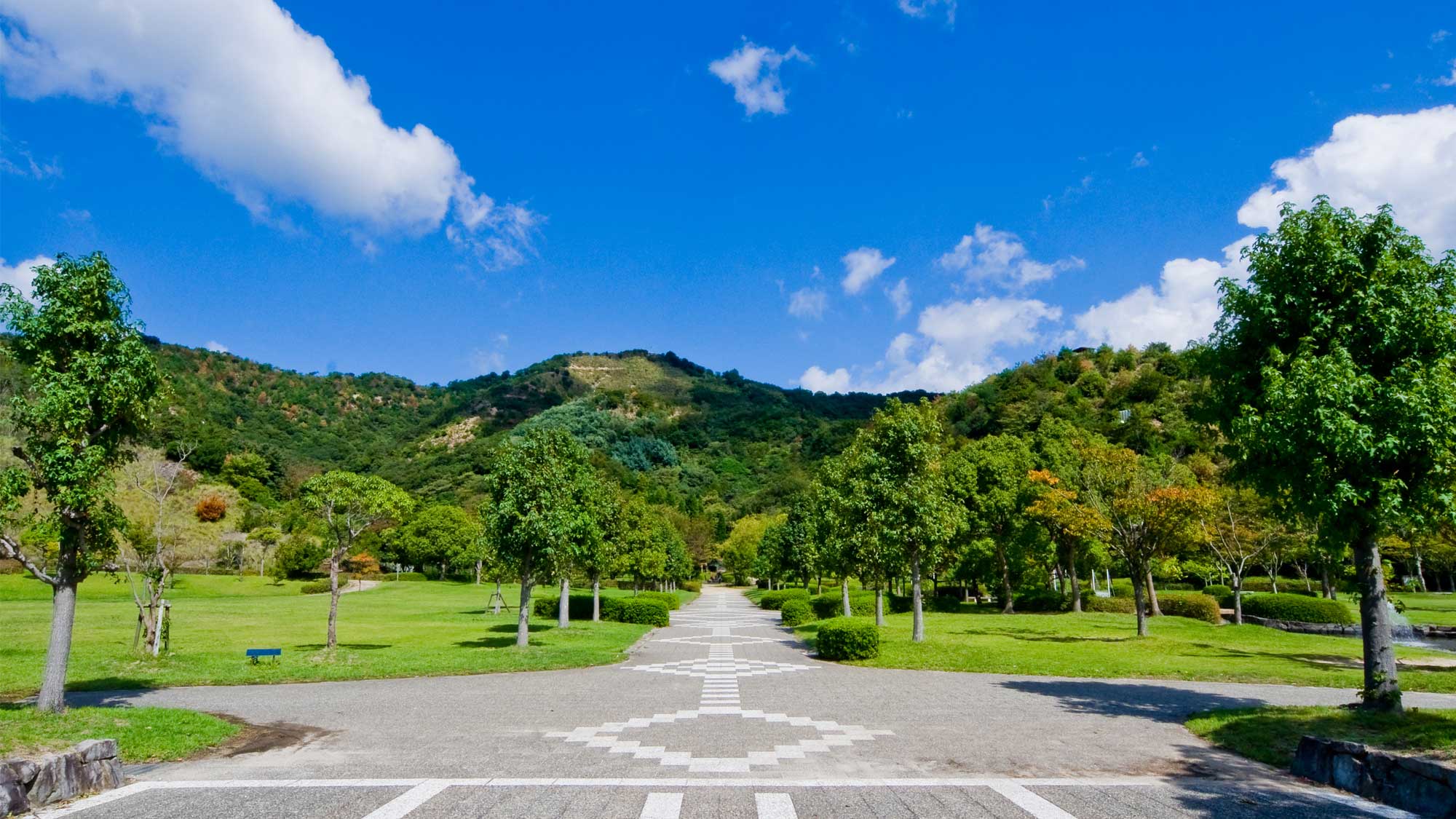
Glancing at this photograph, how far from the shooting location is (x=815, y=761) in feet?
29.6

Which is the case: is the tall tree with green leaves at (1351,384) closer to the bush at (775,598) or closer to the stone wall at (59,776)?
the stone wall at (59,776)

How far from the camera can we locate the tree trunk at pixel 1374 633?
1034 cm

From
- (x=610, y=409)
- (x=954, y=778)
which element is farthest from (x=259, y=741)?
(x=610, y=409)

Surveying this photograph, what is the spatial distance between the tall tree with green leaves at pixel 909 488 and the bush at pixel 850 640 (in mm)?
2951

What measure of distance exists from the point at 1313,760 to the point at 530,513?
1819cm

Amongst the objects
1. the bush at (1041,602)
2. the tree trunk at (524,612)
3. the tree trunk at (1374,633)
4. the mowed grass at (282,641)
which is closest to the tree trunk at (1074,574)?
the bush at (1041,602)

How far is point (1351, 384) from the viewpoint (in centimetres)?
999

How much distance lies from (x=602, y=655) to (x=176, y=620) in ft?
74.8

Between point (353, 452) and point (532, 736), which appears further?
point (353, 452)

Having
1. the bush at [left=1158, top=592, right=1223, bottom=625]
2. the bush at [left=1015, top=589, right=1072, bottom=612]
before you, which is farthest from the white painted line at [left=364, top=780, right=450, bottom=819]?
the bush at [left=1015, top=589, right=1072, bottom=612]

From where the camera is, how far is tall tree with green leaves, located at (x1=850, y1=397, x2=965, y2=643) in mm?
23250

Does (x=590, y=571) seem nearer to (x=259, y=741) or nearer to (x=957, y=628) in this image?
(x=957, y=628)

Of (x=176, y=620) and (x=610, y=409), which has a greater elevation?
(x=610, y=409)

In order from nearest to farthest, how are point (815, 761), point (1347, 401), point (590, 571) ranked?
point (815, 761), point (1347, 401), point (590, 571)
